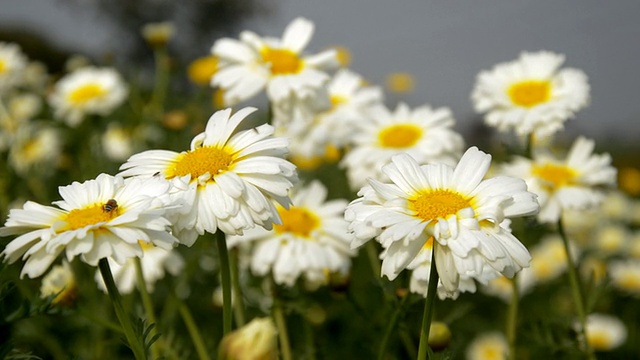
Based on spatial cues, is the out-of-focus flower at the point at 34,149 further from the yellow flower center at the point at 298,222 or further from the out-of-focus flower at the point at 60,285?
the yellow flower center at the point at 298,222

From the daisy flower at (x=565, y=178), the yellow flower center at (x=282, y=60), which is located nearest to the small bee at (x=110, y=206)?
the yellow flower center at (x=282, y=60)

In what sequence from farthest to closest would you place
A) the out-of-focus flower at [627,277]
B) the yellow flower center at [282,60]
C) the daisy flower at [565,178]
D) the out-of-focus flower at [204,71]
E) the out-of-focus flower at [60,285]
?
the out-of-focus flower at [204,71] < the out-of-focus flower at [627,277] < the yellow flower center at [282,60] < the daisy flower at [565,178] < the out-of-focus flower at [60,285]

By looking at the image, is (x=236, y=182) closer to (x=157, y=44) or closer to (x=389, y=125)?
Answer: (x=389, y=125)

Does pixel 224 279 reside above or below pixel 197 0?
below

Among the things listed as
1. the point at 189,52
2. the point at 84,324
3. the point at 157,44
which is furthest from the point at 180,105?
the point at 189,52

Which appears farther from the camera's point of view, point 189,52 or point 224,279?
point 189,52

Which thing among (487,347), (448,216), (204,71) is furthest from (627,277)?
(448,216)

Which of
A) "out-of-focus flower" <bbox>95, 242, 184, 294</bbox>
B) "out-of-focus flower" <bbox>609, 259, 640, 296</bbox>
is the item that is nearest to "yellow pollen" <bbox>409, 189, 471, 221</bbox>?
"out-of-focus flower" <bbox>95, 242, 184, 294</bbox>
